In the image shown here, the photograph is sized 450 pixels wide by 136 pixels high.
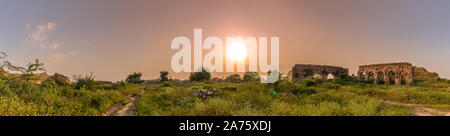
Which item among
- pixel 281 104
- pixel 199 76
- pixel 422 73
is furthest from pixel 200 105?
pixel 422 73

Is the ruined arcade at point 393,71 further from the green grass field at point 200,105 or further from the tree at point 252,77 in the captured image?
the tree at point 252,77

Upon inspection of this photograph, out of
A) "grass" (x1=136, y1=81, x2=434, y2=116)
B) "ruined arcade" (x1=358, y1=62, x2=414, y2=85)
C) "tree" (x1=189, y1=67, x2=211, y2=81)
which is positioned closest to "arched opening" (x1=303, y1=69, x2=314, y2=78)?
"ruined arcade" (x1=358, y1=62, x2=414, y2=85)

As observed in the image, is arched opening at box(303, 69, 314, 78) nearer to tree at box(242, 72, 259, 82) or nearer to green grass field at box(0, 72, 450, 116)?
tree at box(242, 72, 259, 82)

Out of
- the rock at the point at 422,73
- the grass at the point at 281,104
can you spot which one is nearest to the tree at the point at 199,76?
the grass at the point at 281,104

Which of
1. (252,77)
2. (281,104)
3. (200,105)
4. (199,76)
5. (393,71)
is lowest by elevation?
(199,76)

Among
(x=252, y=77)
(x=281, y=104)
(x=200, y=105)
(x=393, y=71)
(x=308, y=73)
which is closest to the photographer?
(x=281, y=104)

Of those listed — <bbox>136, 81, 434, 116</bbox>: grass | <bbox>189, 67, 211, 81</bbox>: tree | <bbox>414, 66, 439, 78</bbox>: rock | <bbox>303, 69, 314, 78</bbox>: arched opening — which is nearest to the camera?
<bbox>136, 81, 434, 116</bbox>: grass

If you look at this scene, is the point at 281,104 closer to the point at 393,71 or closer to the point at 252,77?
the point at 252,77

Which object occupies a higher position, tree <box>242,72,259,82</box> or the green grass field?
tree <box>242,72,259,82</box>

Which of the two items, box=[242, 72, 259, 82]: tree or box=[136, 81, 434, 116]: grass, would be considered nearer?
box=[136, 81, 434, 116]: grass

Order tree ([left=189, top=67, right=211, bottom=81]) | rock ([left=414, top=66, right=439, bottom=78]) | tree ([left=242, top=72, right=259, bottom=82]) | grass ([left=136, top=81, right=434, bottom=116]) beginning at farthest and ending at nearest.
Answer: tree ([left=189, top=67, right=211, bottom=81]) → rock ([left=414, top=66, right=439, bottom=78]) → tree ([left=242, top=72, right=259, bottom=82]) → grass ([left=136, top=81, right=434, bottom=116])

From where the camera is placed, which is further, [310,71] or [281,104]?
[310,71]
